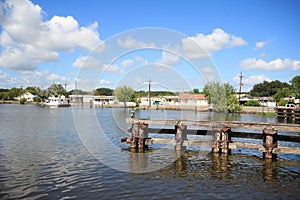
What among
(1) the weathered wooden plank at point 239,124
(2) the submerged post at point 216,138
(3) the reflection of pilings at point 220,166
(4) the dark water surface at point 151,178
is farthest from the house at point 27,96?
(3) the reflection of pilings at point 220,166

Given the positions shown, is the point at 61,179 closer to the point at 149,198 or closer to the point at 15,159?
the point at 149,198

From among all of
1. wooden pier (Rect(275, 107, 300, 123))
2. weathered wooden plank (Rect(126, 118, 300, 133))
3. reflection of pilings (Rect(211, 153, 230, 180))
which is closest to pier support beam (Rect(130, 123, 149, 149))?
weathered wooden plank (Rect(126, 118, 300, 133))

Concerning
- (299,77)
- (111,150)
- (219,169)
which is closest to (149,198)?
(219,169)

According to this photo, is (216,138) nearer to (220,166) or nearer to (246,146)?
(246,146)

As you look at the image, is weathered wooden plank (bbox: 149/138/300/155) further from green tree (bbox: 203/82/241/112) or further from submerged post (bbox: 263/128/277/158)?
green tree (bbox: 203/82/241/112)

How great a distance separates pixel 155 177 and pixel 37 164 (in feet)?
19.6

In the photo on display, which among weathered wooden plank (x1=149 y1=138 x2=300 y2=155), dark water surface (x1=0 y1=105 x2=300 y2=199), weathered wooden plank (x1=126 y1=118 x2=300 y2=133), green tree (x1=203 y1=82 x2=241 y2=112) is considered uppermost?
green tree (x1=203 y1=82 x2=241 y2=112)

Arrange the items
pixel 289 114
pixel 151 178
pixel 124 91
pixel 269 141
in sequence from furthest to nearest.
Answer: pixel 289 114 → pixel 124 91 → pixel 269 141 → pixel 151 178

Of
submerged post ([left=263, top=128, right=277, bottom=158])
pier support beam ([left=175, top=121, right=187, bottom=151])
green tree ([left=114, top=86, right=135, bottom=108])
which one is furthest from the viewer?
green tree ([left=114, top=86, right=135, bottom=108])

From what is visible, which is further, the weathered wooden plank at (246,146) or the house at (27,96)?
the house at (27,96)

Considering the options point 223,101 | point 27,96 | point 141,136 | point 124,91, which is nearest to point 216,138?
point 141,136

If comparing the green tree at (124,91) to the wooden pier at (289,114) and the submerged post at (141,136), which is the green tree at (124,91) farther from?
the wooden pier at (289,114)

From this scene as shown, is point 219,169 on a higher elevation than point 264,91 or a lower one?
lower

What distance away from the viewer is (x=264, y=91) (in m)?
164
